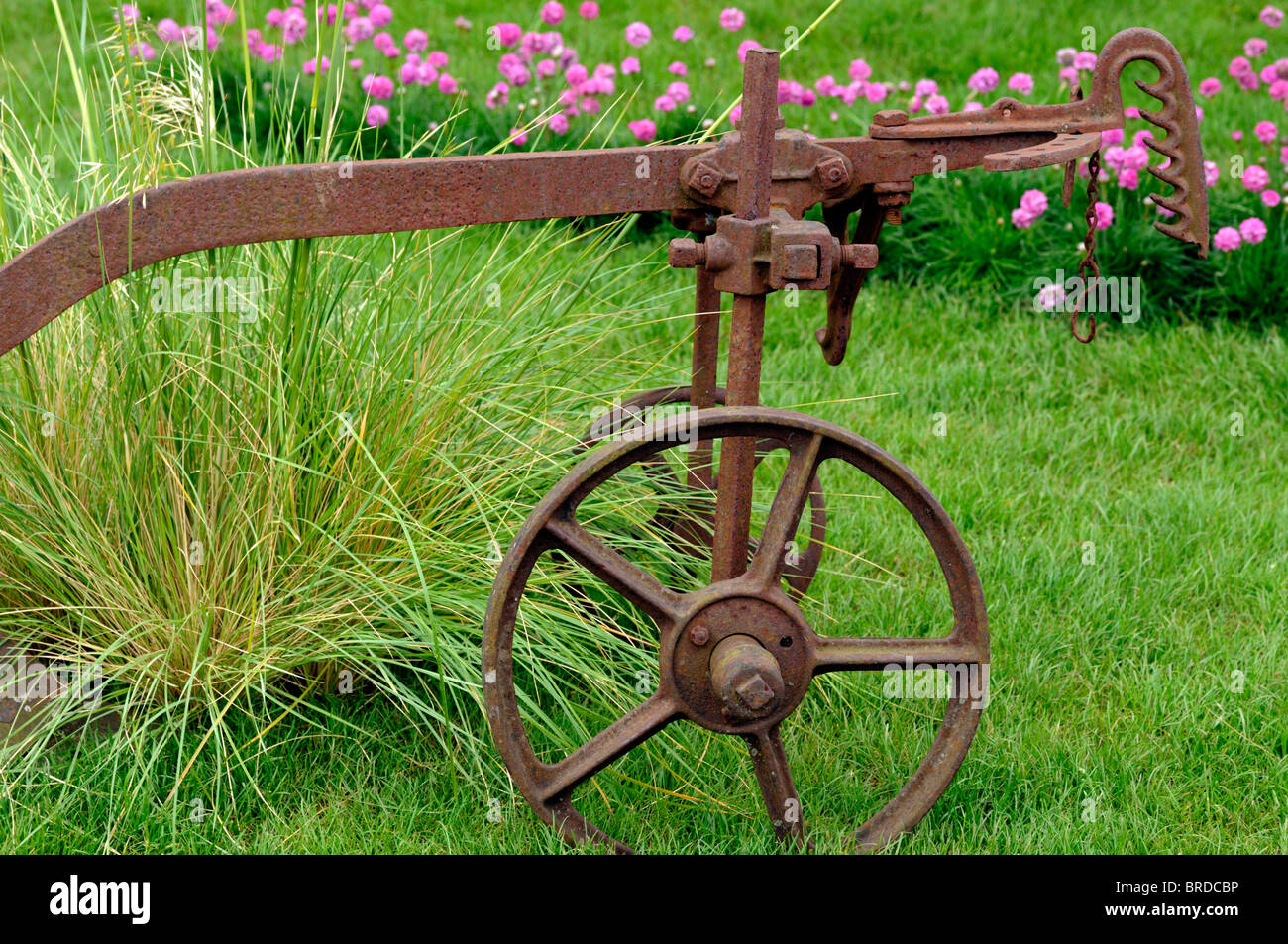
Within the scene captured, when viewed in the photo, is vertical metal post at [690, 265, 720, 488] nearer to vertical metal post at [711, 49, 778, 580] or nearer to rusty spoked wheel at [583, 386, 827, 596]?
rusty spoked wheel at [583, 386, 827, 596]

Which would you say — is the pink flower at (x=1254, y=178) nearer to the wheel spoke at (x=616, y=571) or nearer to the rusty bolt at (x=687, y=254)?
the rusty bolt at (x=687, y=254)

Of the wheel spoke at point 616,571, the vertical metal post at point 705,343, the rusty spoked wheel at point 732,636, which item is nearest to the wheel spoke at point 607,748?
the rusty spoked wheel at point 732,636

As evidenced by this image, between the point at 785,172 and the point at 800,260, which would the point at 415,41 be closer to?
the point at 785,172

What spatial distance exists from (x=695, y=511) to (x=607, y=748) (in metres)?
0.87

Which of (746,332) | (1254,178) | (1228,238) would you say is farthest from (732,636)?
(1254,178)

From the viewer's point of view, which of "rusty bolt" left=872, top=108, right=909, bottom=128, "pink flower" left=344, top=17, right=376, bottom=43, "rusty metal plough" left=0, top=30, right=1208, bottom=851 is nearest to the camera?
"rusty metal plough" left=0, top=30, right=1208, bottom=851

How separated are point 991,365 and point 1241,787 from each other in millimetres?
2010

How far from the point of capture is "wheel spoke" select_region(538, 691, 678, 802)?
2.23m

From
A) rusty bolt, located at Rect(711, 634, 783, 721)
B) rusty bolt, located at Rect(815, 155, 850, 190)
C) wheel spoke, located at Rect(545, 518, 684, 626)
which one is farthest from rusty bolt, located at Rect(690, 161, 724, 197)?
rusty bolt, located at Rect(711, 634, 783, 721)

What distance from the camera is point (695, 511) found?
3.01 metres

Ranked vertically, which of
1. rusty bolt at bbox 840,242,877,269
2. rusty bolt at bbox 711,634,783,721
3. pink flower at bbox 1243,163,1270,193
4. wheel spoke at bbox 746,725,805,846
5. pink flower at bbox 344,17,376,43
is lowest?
wheel spoke at bbox 746,725,805,846

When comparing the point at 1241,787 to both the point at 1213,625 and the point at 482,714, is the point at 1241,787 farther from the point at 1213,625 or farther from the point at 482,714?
the point at 482,714

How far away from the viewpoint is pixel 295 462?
99.9 inches

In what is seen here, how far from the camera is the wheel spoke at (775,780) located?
2.30 metres
